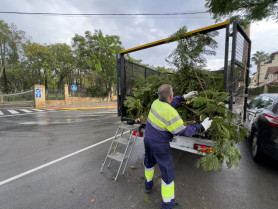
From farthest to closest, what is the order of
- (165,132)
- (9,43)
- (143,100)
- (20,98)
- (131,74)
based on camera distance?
(9,43), (20,98), (131,74), (143,100), (165,132)

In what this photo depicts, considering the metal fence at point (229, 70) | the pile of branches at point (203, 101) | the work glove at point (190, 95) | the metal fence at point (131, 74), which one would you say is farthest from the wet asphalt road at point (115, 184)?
the metal fence at point (131, 74)

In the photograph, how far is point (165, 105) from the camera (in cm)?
205

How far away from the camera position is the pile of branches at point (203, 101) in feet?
6.65

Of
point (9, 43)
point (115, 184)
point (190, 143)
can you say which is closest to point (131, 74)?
point (190, 143)

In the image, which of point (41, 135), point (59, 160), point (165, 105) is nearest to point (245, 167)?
point (165, 105)

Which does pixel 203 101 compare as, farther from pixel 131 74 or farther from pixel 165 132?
pixel 131 74

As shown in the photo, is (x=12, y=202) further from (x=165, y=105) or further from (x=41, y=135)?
(x=41, y=135)

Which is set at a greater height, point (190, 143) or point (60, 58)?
point (60, 58)

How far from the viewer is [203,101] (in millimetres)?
2266

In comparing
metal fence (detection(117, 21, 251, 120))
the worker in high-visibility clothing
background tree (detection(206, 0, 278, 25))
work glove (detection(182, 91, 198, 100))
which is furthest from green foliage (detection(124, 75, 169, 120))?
background tree (detection(206, 0, 278, 25))

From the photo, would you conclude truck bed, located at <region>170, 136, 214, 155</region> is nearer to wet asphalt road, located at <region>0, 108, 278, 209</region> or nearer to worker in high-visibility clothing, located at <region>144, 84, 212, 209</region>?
worker in high-visibility clothing, located at <region>144, 84, 212, 209</region>

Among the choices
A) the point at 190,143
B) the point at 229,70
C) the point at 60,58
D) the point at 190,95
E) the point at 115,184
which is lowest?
the point at 115,184

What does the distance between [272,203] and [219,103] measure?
5.57 ft

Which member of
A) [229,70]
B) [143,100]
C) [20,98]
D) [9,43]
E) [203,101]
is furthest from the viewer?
[9,43]
